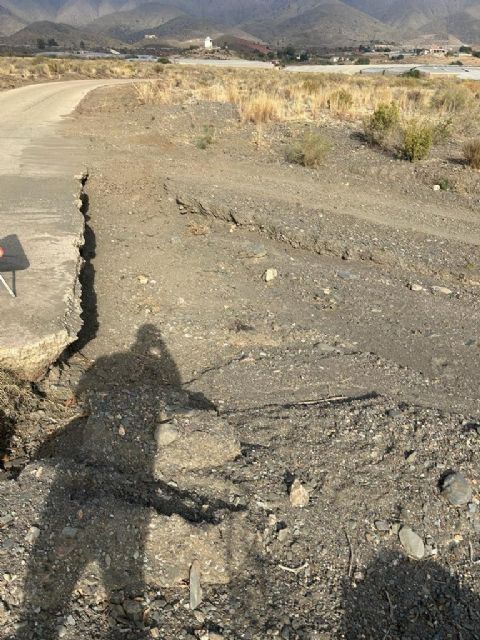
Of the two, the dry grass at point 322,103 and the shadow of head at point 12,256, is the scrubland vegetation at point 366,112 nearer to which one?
→ the dry grass at point 322,103

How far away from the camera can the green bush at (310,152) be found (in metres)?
10.8

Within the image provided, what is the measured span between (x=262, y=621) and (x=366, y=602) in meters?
0.60

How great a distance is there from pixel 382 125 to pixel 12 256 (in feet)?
33.2

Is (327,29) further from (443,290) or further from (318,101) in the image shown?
(443,290)

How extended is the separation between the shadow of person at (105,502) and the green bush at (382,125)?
33.2 feet

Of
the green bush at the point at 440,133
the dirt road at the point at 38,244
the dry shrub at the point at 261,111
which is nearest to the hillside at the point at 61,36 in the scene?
the dry shrub at the point at 261,111

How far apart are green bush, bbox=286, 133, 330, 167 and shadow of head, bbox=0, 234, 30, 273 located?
6.66m

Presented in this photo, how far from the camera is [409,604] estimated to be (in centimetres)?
286

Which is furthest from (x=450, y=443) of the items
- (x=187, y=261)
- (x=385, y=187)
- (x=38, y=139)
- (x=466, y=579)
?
(x=38, y=139)

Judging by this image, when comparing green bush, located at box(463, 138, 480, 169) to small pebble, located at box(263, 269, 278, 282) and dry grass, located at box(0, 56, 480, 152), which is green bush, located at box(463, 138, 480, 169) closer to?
dry grass, located at box(0, 56, 480, 152)

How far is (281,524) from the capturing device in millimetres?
3098

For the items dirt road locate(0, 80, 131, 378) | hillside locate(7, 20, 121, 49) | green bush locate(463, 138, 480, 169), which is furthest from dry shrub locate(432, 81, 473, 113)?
hillside locate(7, 20, 121, 49)

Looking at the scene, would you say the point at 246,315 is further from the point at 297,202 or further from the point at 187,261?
the point at 297,202

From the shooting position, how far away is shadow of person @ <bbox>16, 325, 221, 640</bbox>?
260 centimetres
